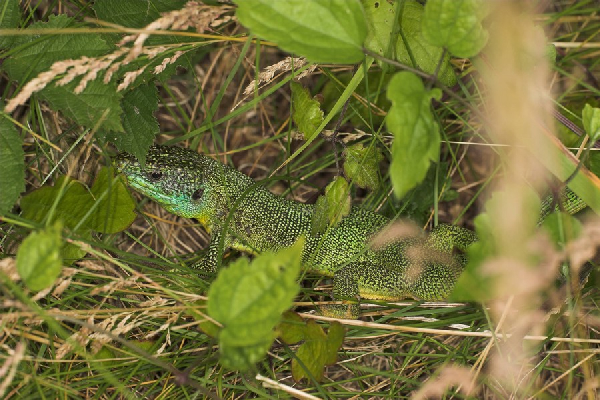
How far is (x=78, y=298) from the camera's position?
3.06m

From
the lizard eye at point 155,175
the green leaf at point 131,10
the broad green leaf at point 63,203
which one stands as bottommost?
the broad green leaf at point 63,203

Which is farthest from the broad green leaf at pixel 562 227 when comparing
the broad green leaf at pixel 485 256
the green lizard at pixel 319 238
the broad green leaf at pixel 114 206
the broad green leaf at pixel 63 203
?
the broad green leaf at pixel 63 203

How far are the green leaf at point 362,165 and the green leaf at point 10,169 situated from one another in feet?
5.26

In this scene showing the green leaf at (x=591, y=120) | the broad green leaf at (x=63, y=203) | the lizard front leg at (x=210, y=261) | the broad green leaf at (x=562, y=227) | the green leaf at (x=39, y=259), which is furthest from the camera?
the lizard front leg at (x=210, y=261)

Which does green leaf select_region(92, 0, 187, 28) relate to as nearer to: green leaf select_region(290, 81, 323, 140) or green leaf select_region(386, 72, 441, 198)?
green leaf select_region(290, 81, 323, 140)

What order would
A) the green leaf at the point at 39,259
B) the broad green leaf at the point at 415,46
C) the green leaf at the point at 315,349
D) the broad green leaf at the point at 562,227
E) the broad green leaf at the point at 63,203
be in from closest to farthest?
the green leaf at the point at 39,259 < the broad green leaf at the point at 562,227 < the green leaf at the point at 315,349 < the broad green leaf at the point at 415,46 < the broad green leaf at the point at 63,203

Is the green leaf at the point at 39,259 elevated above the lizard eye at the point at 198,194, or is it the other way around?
the green leaf at the point at 39,259

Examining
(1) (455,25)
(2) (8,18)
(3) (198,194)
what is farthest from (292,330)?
(2) (8,18)

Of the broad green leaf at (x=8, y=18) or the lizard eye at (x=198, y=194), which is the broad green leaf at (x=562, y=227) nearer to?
the lizard eye at (x=198, y=194)

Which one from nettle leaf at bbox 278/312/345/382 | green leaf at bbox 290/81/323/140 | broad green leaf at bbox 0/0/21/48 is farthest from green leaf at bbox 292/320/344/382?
broad green leaf at bbox 0/0/21/48

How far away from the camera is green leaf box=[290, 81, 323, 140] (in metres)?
2.99

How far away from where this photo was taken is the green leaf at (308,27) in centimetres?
204

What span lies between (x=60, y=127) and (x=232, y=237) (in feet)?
4.12

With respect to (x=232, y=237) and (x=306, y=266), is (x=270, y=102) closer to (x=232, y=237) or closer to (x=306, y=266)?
(x=232, y=237)
